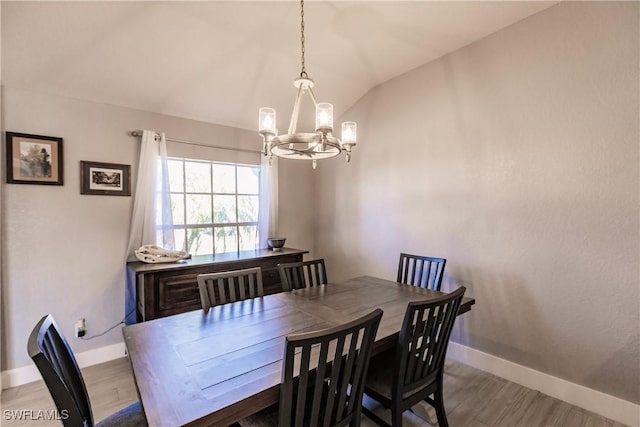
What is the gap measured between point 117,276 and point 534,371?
12.1 feet

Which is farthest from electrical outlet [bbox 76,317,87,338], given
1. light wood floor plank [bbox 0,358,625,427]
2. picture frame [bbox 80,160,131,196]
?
picture frame [bbox 80,160,131,196]

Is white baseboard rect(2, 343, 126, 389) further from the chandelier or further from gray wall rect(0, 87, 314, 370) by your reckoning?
the chandelier

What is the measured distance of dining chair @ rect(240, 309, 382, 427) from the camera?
98 centimetres

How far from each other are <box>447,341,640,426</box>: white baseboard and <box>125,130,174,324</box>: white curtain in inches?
120

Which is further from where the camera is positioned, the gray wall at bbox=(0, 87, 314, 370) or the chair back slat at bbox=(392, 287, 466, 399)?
the gray wall at bbox=(0, 87, 314, 370)

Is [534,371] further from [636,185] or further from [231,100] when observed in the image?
[231,100]

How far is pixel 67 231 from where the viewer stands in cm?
244

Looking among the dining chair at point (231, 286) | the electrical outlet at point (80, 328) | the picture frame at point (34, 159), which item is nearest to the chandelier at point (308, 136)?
the dining chair at point (231, 286)

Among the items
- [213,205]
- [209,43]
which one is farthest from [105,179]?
[209,43]

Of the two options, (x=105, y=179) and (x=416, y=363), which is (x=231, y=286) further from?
(x=105, y=179)

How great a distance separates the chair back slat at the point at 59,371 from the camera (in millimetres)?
894

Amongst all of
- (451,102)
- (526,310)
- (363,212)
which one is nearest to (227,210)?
(363,212)

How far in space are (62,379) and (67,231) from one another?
1.95m

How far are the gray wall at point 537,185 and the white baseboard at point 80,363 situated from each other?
291 cm
